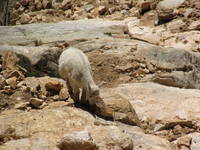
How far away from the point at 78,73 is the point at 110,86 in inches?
102

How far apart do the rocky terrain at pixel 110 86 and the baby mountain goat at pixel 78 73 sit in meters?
0.20

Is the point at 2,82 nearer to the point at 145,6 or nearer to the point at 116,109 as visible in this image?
the point at 116,109

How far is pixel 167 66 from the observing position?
979cm

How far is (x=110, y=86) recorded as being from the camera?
9047 millimetres

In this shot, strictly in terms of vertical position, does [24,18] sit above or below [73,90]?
below

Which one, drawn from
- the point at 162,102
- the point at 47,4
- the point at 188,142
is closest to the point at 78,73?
the point at 188,142

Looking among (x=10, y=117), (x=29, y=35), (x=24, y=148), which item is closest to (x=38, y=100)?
(x=10, y=117)

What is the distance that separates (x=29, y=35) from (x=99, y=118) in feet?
16.5

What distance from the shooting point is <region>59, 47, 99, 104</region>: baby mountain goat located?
256 inches

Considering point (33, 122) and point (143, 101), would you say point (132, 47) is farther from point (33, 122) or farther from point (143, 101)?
point (33, 122)

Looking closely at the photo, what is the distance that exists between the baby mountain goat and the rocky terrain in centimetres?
20

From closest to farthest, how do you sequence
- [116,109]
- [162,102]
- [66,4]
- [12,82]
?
[116,109], [12,82], [162,102], [66,4]

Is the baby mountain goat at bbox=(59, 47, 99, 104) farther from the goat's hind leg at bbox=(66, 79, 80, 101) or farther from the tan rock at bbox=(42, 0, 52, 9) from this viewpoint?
the tan rock at bbox=(42, 0, 52, 9)

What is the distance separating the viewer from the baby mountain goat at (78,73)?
6.50 metres
